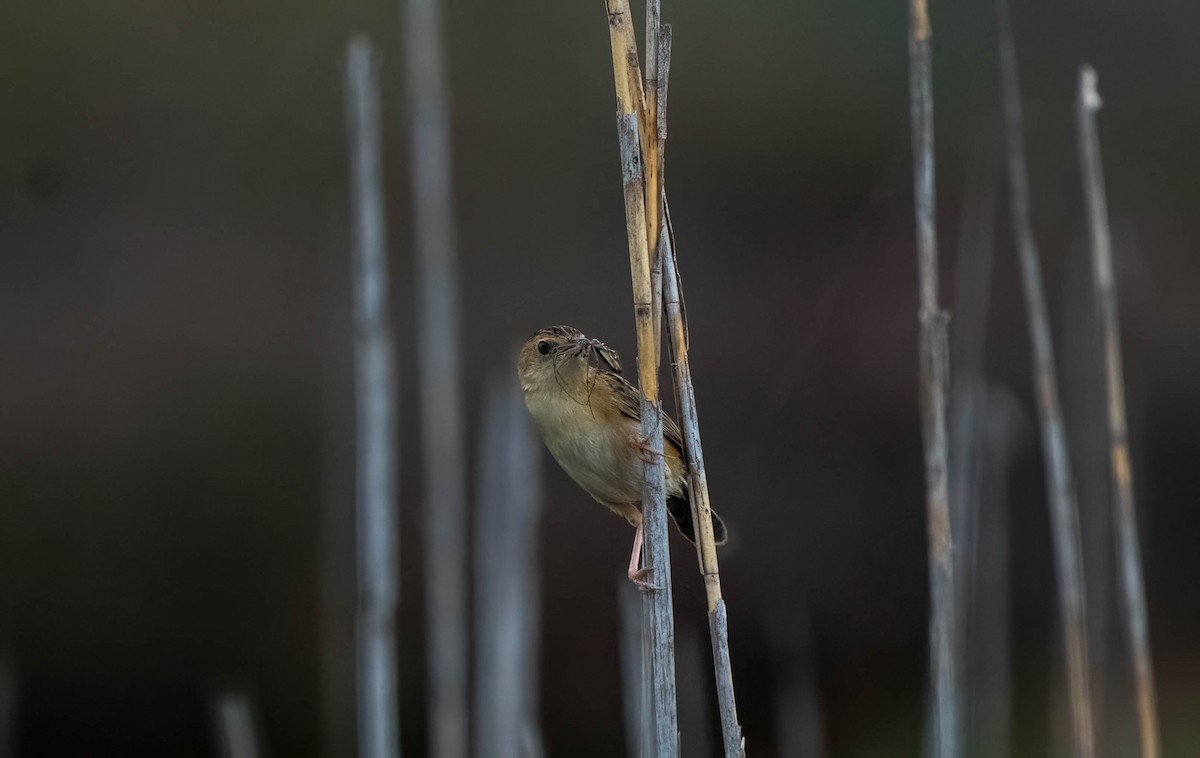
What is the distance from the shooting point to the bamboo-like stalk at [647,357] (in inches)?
60.5

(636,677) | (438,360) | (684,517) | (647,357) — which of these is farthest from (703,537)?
(684,517)

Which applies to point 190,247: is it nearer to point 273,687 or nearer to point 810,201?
point 273,687

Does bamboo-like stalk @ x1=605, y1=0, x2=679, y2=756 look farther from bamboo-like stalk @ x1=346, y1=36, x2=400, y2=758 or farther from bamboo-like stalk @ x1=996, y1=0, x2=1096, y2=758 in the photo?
bamboo-like stalk @ x1=996, y1=0, x2=1096, y2=758

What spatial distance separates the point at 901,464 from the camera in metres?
5.55

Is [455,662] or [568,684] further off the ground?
[455,662]

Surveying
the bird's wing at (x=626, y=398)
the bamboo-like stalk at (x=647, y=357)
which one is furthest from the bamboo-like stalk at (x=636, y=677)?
the bird's wing at (x=626, y=398)

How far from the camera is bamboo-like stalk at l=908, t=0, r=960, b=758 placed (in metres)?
1.96

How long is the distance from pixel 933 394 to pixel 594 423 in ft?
3.16

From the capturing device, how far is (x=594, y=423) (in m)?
2.79

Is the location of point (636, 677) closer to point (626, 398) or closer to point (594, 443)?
point (594, 443)

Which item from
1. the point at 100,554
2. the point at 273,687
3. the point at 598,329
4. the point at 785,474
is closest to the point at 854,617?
the point at 785,474

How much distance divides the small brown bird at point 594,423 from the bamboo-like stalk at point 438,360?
A: 0.89 meters

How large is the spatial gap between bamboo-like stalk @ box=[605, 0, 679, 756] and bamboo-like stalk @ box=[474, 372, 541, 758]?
17.6 inches

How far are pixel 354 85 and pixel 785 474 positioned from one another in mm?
3841
